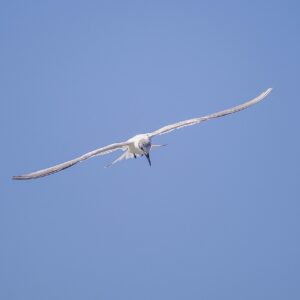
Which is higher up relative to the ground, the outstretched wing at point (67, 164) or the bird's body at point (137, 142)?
the bird's body at point (137, 142)

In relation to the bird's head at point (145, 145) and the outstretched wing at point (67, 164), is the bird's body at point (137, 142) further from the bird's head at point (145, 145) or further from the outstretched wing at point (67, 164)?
the outstretched wing at point (67, 164)

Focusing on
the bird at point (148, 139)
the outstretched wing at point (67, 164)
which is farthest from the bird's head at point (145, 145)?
the outstretched wing at point (67, 164)

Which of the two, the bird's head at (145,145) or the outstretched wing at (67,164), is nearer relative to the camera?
the outstretched wing at (67,164)

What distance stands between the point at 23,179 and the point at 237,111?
9.28 meters

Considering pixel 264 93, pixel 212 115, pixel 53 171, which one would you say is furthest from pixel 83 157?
pixel 264 93

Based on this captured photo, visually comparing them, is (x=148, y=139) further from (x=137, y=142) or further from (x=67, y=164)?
(x=67, y=164)

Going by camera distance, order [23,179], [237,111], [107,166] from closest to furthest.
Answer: [23,179] < [107,166] < [237,111]

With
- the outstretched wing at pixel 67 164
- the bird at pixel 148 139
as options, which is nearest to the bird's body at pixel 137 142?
the bird at pixel 148 139

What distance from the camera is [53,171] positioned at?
81.7ft

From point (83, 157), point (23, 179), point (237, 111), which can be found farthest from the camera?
point (237, 111)

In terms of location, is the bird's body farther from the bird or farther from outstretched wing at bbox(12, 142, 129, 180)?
outstretched wing at bbox(12, 142, 129, 180)

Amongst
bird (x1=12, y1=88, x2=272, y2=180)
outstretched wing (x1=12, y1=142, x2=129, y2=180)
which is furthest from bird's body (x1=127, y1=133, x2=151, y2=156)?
outstretched wing (x1=12, y1=142, x2=129, y2=180)

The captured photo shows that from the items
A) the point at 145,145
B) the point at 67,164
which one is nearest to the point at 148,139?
the point at 145,145

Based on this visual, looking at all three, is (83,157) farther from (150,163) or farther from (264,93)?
(264,93)
